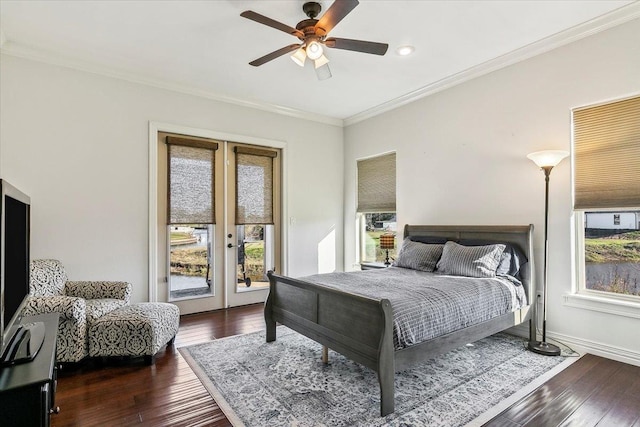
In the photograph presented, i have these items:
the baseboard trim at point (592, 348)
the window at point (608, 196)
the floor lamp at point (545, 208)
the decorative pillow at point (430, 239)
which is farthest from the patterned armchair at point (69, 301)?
the window at point (608, 196)

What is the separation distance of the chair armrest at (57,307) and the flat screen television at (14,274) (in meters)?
0.74

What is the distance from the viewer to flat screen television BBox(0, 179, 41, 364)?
1.41 metres

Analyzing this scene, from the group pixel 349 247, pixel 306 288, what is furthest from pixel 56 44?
pixel 349 247

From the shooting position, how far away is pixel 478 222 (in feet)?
12.7

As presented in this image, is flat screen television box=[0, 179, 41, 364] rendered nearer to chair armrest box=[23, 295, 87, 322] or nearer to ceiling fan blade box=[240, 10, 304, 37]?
chair armrest box=[23, 295, 87, 322]

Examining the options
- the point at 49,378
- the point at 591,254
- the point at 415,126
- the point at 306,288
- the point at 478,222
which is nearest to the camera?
the point at 49,378

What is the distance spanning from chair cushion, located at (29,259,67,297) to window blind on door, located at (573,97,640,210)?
16.1 feet

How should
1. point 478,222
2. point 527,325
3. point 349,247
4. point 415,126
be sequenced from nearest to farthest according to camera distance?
1. point 527,325
2. point 478,222
3. point 415,126
4. point 349,247

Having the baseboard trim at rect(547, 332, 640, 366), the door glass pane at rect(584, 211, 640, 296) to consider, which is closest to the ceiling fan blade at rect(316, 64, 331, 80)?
the door glass pane at rect(584, 211, 640, 296)

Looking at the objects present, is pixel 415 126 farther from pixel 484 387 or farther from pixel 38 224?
pixel 38 224

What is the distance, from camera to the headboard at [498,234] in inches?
129

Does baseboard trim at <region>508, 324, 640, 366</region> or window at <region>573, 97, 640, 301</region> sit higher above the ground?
window at <region>573, 97, 640, 301</region>

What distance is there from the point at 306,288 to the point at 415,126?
2935mm

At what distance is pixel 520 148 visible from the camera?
352 cm
